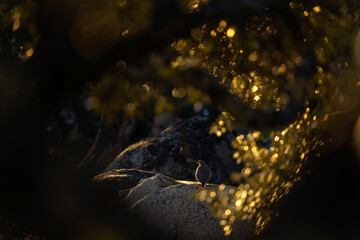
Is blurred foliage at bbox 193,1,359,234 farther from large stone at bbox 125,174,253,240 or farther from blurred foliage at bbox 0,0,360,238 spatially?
large stone at bbox 125,174,253,240

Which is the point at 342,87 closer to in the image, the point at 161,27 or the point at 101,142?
the point at 161,27

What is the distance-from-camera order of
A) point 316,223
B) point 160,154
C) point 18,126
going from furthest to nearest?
point 160,154, point 316,223, point 18,126

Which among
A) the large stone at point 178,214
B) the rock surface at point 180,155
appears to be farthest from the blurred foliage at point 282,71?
the rock surface at point 180,155

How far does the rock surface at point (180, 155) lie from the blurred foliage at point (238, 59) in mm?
7203

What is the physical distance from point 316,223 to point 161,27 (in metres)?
4.84

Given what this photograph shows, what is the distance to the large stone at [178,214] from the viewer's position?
10047 millimetres

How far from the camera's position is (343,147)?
8.31 meters

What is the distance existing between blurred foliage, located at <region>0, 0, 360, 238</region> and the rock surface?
7203mm

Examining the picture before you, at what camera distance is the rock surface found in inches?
632

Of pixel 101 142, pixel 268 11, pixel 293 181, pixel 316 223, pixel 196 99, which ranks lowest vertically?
pixel 101 142

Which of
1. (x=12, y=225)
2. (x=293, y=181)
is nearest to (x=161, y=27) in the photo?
(x=12, y=225)

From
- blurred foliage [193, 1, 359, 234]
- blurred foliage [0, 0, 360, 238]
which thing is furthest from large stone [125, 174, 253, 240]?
blurred foliage [193, 1, 359, 234]

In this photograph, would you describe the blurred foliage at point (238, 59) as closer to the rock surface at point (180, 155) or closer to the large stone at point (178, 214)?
the large stone at point (178, 214)

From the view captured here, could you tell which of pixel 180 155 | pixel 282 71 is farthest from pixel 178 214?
pixel 180 155
